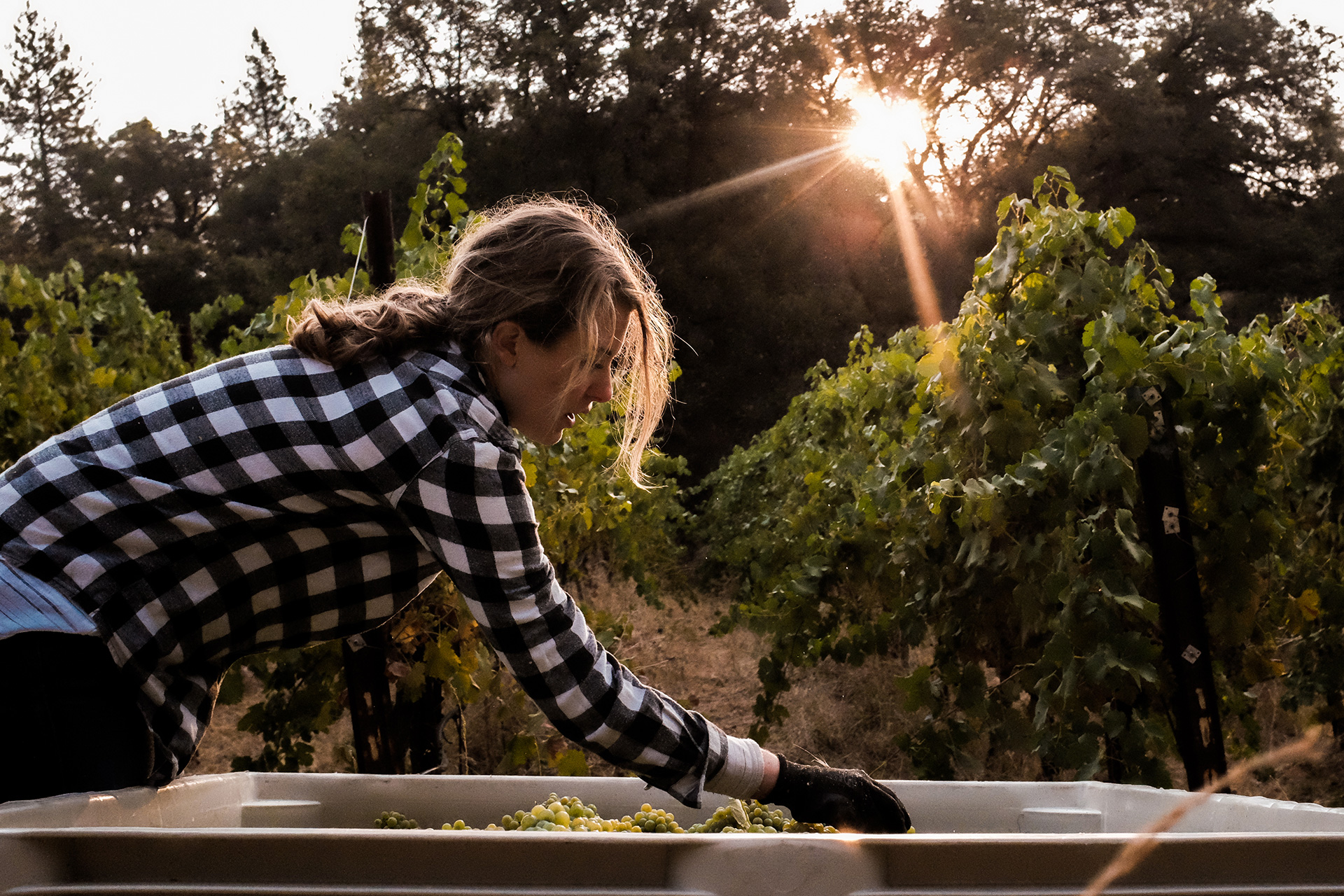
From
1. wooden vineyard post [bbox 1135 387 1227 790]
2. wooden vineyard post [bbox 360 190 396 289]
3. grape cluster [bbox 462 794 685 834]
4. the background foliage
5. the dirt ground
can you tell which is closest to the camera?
grape cluster [bbox 462 794 685 834]

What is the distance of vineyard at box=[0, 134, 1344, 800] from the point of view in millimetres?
2662

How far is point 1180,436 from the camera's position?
2.96 metres

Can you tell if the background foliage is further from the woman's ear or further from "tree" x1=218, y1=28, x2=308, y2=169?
"tree" x1=218, y1=28, x2=308, y2=169

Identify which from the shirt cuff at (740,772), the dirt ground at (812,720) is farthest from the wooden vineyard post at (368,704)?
the shirt cuff at (740,772)

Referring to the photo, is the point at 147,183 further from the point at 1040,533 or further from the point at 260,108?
the point at 1040,533

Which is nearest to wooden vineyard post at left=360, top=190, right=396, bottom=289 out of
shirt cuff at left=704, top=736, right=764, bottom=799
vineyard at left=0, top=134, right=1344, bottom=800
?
vineyard at left=0, top=134, right=1344, bottom=800

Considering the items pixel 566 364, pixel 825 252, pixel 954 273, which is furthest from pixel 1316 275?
pixel 566 364

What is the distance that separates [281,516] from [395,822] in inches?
19.2

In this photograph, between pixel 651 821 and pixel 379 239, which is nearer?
pixel 651 821

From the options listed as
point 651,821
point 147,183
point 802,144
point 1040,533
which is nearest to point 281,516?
point 651,821

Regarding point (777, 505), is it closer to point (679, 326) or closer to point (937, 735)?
point (937, 735)

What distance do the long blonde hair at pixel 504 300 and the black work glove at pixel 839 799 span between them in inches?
24.1

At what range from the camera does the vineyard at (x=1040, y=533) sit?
2.66 metres

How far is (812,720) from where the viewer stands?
17.7 feet
